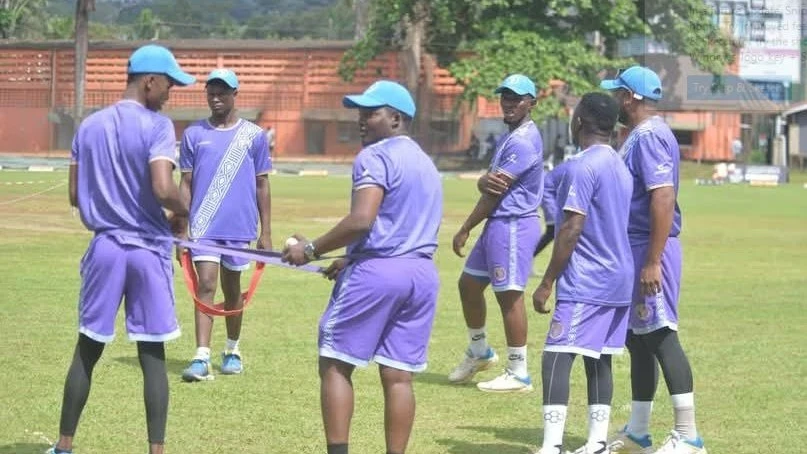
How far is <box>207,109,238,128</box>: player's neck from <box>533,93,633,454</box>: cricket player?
3.72 m

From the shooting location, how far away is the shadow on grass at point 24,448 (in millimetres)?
8523

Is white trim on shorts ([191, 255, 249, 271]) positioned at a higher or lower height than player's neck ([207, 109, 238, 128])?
lower

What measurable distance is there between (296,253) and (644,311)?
7.38 ft

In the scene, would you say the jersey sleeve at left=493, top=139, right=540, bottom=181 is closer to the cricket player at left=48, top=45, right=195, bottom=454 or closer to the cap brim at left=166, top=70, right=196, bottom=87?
the cap brim at left=166, top=70, right=196, bottom=87

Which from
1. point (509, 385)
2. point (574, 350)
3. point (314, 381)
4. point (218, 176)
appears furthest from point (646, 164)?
point (218, 176)

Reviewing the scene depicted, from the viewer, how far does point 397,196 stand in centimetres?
734

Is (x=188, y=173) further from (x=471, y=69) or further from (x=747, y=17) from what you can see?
(x=471, y=69)

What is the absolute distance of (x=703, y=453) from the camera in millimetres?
8766

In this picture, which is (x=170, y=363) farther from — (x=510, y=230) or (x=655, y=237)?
(x=655, y=237)

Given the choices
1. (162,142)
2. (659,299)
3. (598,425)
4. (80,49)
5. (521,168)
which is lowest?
(598,425)

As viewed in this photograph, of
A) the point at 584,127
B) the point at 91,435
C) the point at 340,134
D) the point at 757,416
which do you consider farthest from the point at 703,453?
the point at 340,134

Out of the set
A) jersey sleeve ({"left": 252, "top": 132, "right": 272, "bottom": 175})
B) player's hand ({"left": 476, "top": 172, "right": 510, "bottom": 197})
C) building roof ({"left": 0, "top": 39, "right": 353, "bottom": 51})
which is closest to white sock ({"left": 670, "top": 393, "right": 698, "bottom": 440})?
player's hand ({"left": 476, "top": 172, "right": 510, "bottom": 197})

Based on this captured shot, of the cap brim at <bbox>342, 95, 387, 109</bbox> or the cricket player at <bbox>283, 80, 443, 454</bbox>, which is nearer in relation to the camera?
the cricket player at <bbox>283, 80, 443, 454</bbox>

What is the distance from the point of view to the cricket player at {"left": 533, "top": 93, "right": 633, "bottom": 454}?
26.5 feet
